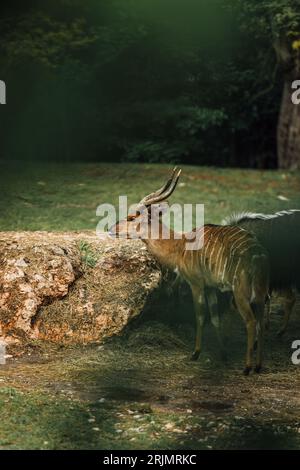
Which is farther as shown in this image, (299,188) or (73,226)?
(299,188)

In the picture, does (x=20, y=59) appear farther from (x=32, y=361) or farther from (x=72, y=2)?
(x=32, y=361)

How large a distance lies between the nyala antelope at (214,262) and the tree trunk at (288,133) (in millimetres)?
7474

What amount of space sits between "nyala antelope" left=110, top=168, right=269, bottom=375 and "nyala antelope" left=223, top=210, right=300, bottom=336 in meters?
0.69

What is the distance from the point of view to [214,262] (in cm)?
725

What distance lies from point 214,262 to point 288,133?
8.54 metres

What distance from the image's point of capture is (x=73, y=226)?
402 inches

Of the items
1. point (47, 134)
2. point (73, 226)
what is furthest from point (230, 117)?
point (73, 226)

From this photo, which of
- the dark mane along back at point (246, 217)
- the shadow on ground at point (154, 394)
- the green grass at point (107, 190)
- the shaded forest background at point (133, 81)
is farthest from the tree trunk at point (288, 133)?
the shadow on ground at point (154, 394)

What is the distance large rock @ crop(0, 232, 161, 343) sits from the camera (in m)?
7.73

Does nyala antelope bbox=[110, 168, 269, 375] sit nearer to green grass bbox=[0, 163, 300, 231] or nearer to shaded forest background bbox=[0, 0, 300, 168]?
green grass bbox=[0, 163, 300, 231]

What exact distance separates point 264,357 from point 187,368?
2.42ft

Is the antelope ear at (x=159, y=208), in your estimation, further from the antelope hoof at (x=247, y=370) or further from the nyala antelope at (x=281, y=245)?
the antelope hoof at (x=247, y=370)

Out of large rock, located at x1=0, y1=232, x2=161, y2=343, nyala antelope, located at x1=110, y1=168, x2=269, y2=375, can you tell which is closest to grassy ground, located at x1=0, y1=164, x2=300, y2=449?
large rock, located at x1=0, y1=232, x2=161, y2=343

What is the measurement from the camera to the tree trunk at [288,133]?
15164 millimetres
